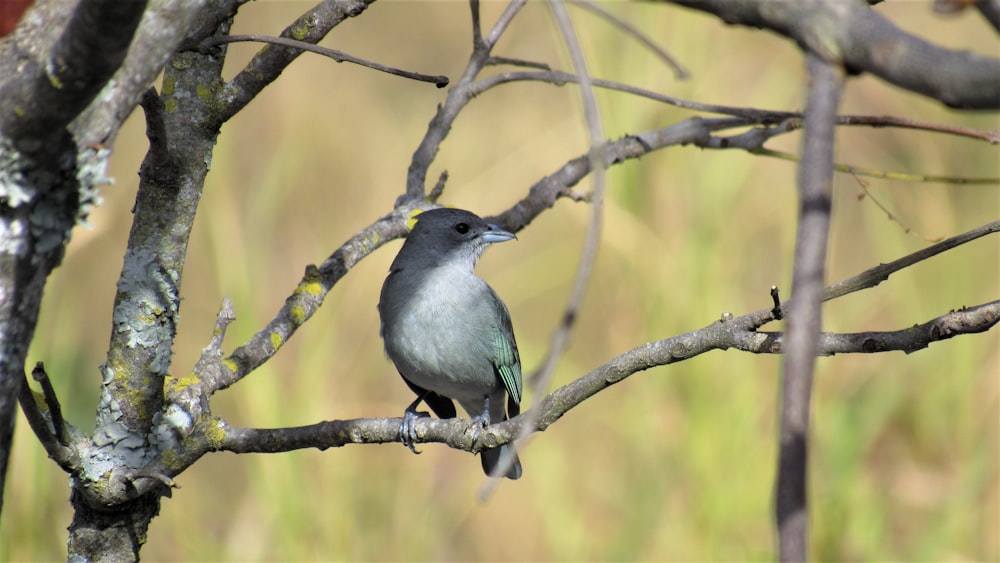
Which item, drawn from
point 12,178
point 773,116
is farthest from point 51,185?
point 773,116

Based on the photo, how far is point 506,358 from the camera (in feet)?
14.4

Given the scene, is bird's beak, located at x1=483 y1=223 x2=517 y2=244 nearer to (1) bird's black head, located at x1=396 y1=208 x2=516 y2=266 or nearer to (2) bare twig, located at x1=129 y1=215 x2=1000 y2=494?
(1) bird's black head, located at x1=396 y1=208 x2=516 y2=266

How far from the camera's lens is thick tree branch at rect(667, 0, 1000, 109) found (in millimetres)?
942

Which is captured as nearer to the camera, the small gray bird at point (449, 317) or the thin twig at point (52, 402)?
the thin twig at point (52, 402)

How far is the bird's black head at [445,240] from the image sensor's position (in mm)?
4309

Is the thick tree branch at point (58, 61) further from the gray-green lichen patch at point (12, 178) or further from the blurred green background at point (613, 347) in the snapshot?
the blurred green background at point (613, 347)

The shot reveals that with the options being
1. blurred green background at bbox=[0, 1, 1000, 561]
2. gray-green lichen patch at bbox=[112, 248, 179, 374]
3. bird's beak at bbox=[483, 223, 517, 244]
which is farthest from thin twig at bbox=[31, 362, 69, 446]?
bird's beak at bbox=[483, 223, 517, 244]

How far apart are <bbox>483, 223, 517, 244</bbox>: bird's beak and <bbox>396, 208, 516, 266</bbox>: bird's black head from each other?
3.6 inches

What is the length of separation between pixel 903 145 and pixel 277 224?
4.55 m

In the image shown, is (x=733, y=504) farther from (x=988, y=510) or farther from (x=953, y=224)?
(x=953, y=224)

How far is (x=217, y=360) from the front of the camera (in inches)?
104

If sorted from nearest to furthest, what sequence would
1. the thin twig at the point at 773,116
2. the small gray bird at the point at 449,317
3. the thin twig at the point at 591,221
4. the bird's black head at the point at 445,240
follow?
the thin twig at the point at 591,221 < the thin twig at the point at 773,116 < the small gray bird at the point at 449,317 < the bird's black head at the point at 445,240

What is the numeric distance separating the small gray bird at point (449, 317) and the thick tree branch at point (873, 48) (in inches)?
116

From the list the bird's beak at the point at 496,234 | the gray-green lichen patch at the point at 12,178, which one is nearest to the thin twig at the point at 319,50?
the gray-green lichen patch at the point at 12,178
